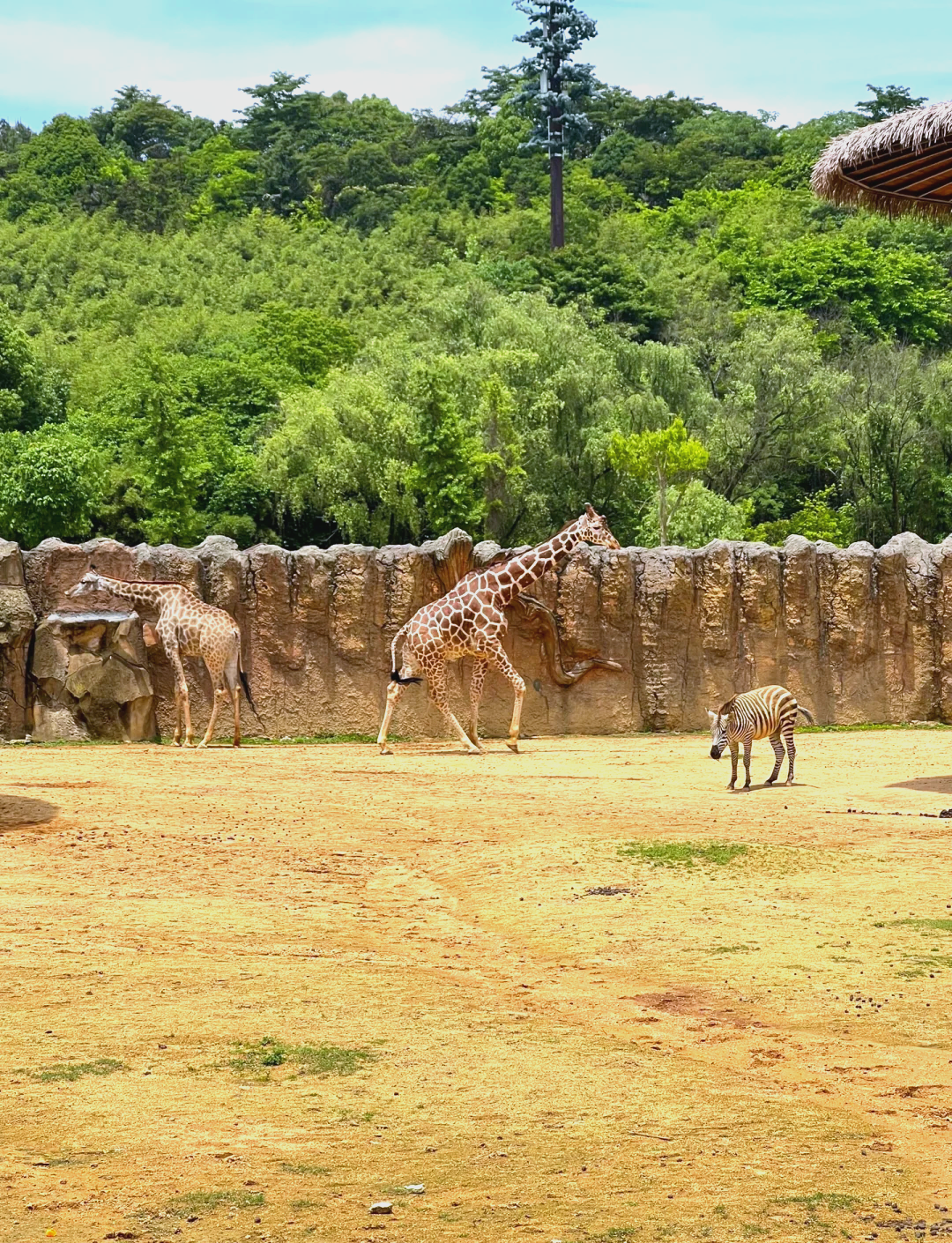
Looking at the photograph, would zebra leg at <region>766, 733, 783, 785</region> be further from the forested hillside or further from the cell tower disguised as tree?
the cell tower disguised as tree

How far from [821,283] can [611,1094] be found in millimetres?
49156

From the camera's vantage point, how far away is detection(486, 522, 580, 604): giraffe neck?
712 inches

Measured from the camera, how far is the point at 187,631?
18.0 metres

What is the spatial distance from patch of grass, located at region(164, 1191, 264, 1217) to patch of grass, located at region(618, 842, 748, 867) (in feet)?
17.9

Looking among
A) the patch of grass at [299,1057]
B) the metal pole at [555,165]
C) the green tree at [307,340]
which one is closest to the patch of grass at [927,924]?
the patch of grass at [299,1057]

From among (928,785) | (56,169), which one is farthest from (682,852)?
(56,169)

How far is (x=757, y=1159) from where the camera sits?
5.62 m

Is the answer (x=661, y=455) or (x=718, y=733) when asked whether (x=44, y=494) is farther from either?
(x=718, y=733)

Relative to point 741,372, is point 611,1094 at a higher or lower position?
lower

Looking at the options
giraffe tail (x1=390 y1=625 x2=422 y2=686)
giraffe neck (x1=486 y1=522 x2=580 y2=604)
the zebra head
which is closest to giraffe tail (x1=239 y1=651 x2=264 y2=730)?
giraffe tail (x1=390 y1=625 x2=422 y2=686)

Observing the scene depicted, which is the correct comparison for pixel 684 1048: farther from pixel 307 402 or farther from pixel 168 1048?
pixel 307 402

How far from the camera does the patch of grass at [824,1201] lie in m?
5.20

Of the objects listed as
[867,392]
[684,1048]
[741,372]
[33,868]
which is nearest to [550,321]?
[741,372]

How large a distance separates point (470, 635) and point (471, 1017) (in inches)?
414
